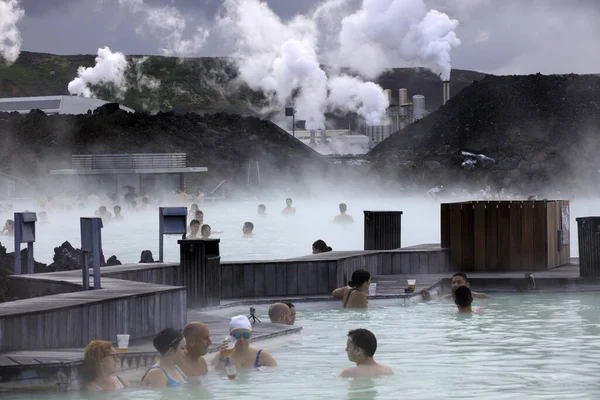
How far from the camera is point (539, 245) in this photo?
19.7 metres

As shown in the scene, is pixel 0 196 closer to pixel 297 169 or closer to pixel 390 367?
pixel 297 169

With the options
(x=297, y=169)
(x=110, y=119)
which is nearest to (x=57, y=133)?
(x=110, y=119)

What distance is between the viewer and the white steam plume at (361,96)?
13788 centimetres

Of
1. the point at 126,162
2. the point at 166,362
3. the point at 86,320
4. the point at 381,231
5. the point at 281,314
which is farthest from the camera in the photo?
the point at 126,162

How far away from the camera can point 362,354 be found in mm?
9750

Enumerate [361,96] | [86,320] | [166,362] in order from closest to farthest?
[166,362] → [86,320] → [361,96]

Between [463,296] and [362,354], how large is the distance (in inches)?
206

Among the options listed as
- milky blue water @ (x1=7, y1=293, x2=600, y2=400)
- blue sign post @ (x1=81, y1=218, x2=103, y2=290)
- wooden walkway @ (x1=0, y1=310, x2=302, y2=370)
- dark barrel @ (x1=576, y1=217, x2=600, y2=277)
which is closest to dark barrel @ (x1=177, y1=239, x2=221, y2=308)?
milky blue water @ (x1=7, y1=293, x2=600, y2=400)

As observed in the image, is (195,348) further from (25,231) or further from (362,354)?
(25,231)

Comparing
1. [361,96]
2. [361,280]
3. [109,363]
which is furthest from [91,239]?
[361,96]

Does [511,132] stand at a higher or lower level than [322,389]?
higher

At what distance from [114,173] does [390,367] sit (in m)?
55.6

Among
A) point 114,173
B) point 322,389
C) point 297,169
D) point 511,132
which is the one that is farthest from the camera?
point 511,132

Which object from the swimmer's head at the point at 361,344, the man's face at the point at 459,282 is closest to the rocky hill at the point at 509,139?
the man's face at the point at 459,282
